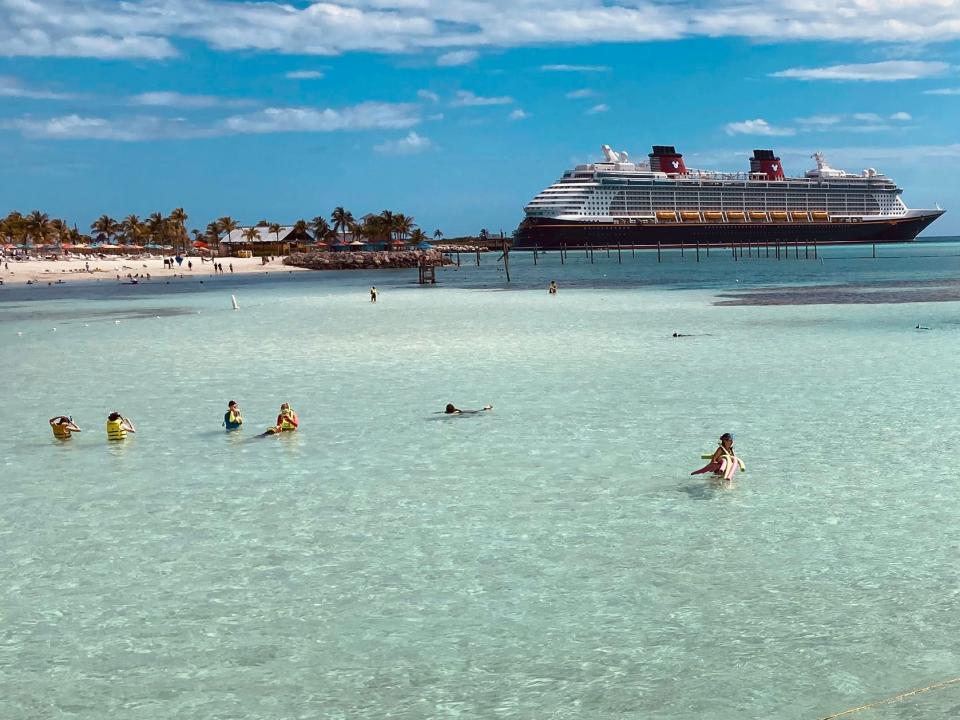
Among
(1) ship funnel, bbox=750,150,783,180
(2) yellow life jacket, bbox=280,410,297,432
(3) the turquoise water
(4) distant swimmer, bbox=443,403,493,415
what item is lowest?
(3) the turquoise water

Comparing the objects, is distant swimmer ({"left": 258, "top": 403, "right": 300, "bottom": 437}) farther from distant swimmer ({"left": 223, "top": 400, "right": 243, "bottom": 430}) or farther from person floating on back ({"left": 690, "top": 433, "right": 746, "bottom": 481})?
person floating on back ({"left": 690, "top": 433, "right": 746, "bottom": 481})

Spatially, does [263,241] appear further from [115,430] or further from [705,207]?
[115,430]

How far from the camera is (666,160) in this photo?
186 m

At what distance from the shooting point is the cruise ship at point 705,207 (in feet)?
562

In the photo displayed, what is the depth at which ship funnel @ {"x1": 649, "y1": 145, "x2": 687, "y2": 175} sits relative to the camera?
18550 cm

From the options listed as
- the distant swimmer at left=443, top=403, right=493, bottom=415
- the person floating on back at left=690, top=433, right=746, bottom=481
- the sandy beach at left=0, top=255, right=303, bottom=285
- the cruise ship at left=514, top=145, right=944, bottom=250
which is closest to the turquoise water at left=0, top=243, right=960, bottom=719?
the distant swimmer at left=443, top=403, right=493, bottom=415

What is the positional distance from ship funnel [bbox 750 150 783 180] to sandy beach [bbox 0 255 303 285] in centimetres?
9617

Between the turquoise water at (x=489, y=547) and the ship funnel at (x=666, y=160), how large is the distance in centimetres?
16523

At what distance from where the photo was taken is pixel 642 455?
15898 mm

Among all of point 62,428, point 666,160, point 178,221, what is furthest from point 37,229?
point 62,428

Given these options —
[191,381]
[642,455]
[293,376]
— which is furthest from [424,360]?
[642,455]

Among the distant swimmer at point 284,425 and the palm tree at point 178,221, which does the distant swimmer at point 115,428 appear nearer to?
the distant swimmer at point 284,425

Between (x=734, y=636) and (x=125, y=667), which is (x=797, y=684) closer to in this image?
(x=734, y=636)

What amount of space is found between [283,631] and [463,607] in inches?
69.5
